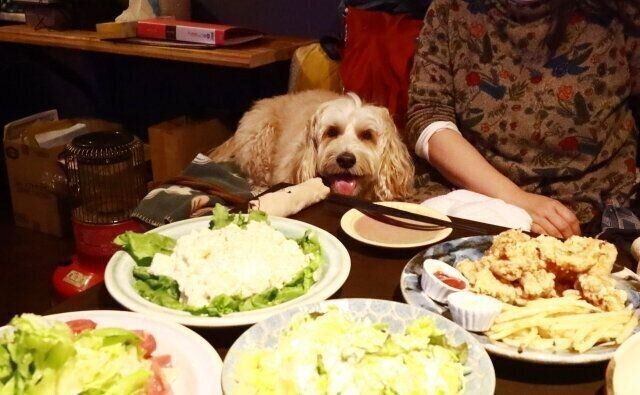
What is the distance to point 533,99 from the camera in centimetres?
199

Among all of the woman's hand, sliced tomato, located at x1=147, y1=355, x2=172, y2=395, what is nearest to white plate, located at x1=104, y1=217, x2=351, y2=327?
Answer: sliced tomato, located at x1=147, y1=355, x2=172, y2=395

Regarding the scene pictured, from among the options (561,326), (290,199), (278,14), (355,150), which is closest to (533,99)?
(355,150)

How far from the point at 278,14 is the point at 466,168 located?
1.62m

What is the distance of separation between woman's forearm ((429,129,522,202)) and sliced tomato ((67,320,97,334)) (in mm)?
1365

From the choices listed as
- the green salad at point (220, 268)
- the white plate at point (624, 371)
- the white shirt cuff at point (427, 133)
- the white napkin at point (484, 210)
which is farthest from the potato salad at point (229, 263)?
the white shirt cuff at point (427, 133)

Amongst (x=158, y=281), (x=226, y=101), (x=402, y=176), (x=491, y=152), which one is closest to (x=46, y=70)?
(x=226, y=101)

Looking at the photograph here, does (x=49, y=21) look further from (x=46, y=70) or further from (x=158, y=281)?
(x=158, y=281)

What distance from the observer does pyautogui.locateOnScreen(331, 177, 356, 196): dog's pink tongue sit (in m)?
2.44

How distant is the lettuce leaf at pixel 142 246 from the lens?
109 cm

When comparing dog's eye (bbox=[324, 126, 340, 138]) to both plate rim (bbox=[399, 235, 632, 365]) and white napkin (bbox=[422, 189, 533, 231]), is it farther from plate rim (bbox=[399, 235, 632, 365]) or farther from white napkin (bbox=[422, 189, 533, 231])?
plate rim (bbox=[399, 235, 632, 365])

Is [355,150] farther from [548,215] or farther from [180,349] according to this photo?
[180,349]

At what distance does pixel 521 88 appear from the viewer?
200 cm

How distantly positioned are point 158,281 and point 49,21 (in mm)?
2695

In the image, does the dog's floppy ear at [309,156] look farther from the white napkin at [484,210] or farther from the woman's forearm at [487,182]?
the white napkin at [484,210]
